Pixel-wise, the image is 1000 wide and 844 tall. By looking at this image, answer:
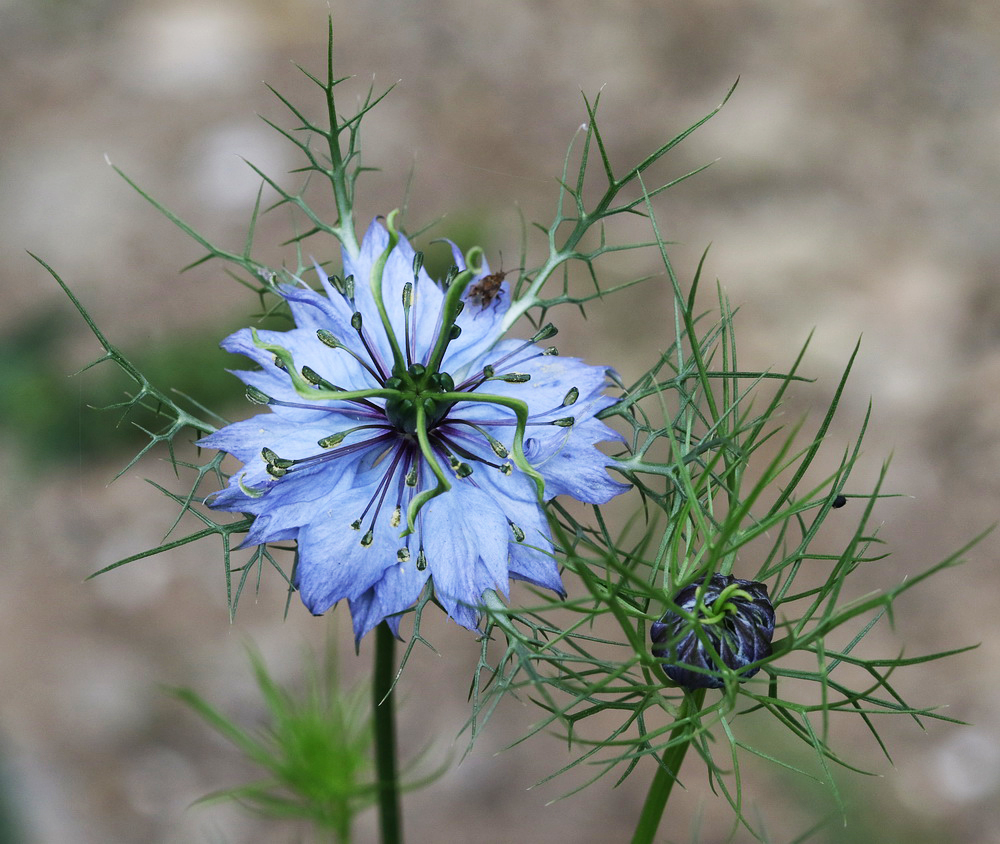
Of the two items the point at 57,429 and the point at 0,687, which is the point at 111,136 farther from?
the point at 0,687

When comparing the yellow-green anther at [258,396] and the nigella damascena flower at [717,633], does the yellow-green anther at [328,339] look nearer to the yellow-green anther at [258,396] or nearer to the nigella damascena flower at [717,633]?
the yellow-green anther at [258,396]

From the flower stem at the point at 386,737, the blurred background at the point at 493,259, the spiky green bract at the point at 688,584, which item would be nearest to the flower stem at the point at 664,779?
the spiky green bract at the point at 688,584

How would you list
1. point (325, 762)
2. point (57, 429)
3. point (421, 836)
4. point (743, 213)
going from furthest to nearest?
point (743, 213) → point (57, 429) → point (421, 836) → point (325, 762)

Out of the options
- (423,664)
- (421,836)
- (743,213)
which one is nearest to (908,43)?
(743,213)

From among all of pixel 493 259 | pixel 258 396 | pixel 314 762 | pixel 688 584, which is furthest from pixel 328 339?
pixel 493 259

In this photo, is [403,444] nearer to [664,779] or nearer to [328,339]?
[328,339]
